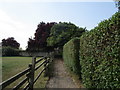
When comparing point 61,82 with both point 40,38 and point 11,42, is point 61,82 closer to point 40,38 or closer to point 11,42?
point 40,38

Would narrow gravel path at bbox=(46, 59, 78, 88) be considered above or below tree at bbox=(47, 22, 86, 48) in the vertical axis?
below

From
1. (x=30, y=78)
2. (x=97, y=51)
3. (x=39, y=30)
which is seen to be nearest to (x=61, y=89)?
(x=30, y=78)

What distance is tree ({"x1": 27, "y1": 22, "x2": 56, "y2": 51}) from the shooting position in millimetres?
34500

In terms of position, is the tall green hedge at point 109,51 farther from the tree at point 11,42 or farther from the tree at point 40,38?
the tree at point 11,42

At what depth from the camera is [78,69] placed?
6297 mm

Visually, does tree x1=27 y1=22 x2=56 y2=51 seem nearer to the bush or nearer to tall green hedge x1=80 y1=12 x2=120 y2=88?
the bush

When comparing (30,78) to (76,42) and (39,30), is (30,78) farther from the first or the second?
(39,30)

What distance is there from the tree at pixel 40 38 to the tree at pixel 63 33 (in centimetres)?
617

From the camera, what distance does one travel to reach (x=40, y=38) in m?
35.5

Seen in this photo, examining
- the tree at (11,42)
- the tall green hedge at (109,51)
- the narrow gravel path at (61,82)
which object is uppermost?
the tree at (11,42)

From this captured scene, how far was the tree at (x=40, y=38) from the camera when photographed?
34.5 metres

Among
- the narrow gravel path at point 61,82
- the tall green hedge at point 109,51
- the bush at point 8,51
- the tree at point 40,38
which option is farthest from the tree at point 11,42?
the tall green hedge at point 109,51

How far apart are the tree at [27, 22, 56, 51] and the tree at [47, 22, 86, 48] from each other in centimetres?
617

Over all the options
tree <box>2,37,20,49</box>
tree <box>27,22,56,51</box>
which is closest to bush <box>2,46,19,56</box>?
tree <box>27,22,56,51</box>
